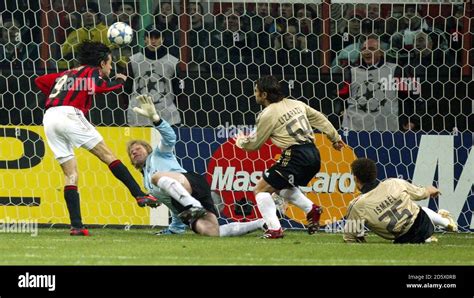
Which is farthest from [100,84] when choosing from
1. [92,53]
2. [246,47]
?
[246,47]

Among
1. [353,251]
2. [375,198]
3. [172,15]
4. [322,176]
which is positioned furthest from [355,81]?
[353,251]

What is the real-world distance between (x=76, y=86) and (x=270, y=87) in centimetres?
187

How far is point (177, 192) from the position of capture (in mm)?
11930

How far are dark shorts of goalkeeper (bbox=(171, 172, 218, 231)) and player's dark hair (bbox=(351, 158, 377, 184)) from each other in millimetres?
1610

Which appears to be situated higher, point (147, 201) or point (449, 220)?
point (147, 201)

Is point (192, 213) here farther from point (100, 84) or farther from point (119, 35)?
point (119, 35)

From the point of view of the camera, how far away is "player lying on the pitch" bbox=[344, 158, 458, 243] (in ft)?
36.7

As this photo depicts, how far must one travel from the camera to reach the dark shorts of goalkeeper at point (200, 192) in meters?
12.3

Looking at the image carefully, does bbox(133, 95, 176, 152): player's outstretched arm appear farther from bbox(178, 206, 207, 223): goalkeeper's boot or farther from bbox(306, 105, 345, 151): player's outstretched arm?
bbox(306, 105, 345, 151): player's outstretched arm

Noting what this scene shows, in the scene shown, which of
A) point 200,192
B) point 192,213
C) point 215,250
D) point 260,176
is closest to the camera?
point 215,250

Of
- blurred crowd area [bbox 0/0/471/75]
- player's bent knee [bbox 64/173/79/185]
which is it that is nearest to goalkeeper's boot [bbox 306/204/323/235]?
player's bent knee [bbox 64/173/79/185]

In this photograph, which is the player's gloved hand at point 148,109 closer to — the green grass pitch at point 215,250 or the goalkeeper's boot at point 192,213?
the goalkeeper's boot at point 192,213

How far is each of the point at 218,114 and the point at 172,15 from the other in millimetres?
1201

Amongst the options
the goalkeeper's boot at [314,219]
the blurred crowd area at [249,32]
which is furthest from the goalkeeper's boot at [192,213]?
the blurred crowd area at [249,32]
